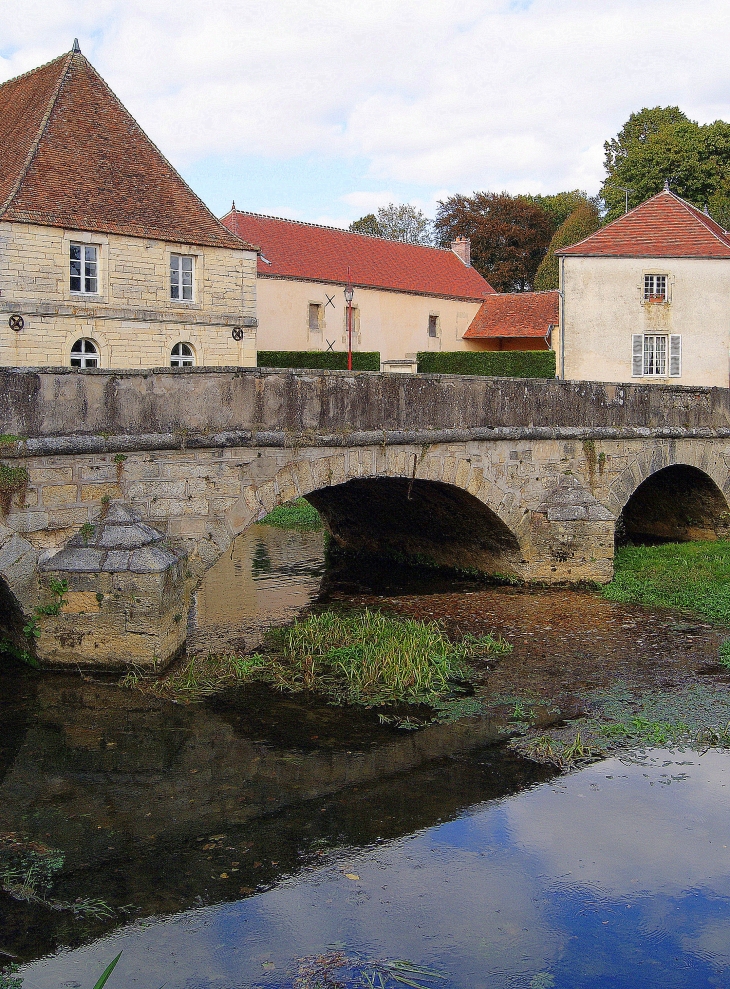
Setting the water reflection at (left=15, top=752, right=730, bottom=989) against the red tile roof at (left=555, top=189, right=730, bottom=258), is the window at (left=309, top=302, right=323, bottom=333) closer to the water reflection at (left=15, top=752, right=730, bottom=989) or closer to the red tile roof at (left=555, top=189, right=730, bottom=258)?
the red tile roof at (left=555, top=189, right=730, bottom=258)

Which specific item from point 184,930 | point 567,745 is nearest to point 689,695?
point 567,745

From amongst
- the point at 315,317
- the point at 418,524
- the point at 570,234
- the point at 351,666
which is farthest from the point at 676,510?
the point at 570,234

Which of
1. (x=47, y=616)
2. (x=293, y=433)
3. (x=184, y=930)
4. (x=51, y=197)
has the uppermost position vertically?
(x=51, y=197)

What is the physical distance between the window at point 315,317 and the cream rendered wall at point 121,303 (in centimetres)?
776

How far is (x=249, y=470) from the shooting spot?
380 inches

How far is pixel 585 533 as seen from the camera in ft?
41.7

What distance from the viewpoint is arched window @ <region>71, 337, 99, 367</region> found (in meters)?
20.0

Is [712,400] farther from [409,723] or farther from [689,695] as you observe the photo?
[409,723]

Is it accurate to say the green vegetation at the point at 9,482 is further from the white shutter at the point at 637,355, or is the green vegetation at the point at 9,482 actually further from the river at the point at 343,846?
the white shutter at the point at 637,355

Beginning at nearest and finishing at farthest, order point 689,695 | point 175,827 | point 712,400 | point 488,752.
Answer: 1. point 175,827
2. point 488,752
3. point 689,695
4. point 712,400

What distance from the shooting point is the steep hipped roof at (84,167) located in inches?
771

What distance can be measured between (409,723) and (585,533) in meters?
5.56

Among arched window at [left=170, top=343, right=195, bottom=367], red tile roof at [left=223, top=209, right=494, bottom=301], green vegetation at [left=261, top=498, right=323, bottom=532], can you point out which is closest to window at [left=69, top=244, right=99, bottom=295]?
arched window at [left=170, top=343, right=195, bottom=367]

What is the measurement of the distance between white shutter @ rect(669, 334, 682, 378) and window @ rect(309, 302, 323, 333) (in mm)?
10943
